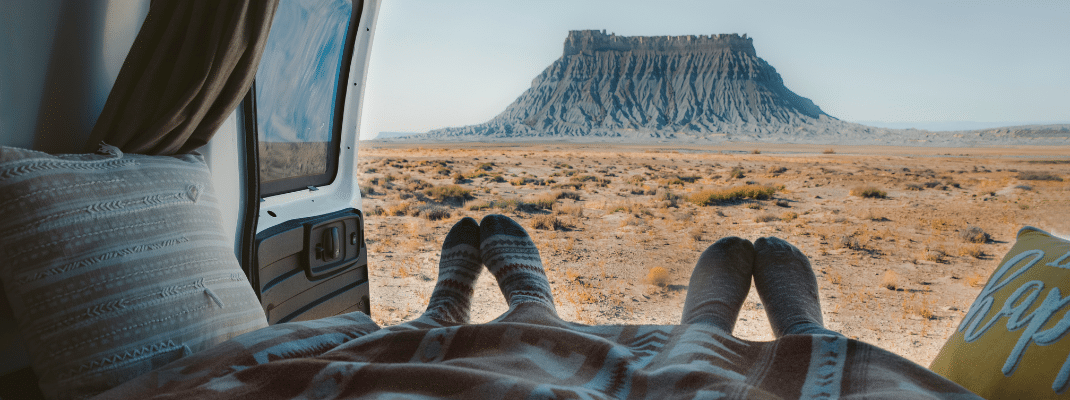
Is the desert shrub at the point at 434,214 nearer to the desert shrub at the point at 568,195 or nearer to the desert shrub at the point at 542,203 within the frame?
the desert shrub at the point at 542,203

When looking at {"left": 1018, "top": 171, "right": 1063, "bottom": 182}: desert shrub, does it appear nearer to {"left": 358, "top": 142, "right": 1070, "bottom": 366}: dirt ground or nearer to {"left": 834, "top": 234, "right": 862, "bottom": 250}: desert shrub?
{"left": 358, "top": 142, "right": 1070, "bottom": 366}: dirt ground

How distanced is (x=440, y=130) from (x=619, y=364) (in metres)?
28.2

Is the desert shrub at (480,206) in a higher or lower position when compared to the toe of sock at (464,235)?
lower

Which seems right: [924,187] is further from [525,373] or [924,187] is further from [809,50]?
[525,373]

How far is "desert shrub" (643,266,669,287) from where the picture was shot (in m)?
3.17

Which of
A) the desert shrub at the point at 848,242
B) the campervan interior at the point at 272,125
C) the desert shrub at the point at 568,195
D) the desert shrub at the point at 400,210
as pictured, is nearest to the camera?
the campervan interior at the point at 272,125

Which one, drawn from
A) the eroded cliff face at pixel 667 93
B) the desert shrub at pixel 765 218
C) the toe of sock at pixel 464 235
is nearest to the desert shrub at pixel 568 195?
the desert shrub at pixel 765 218

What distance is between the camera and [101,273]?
0.50 metres

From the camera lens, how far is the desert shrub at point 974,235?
4.12 m

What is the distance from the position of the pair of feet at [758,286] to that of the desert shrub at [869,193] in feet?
21.0

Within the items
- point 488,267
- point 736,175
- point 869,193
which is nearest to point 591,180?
point 736,175

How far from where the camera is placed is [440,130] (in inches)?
1099

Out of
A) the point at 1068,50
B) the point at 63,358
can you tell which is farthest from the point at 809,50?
the point at 63,358

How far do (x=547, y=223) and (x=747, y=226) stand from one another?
6.32ft
